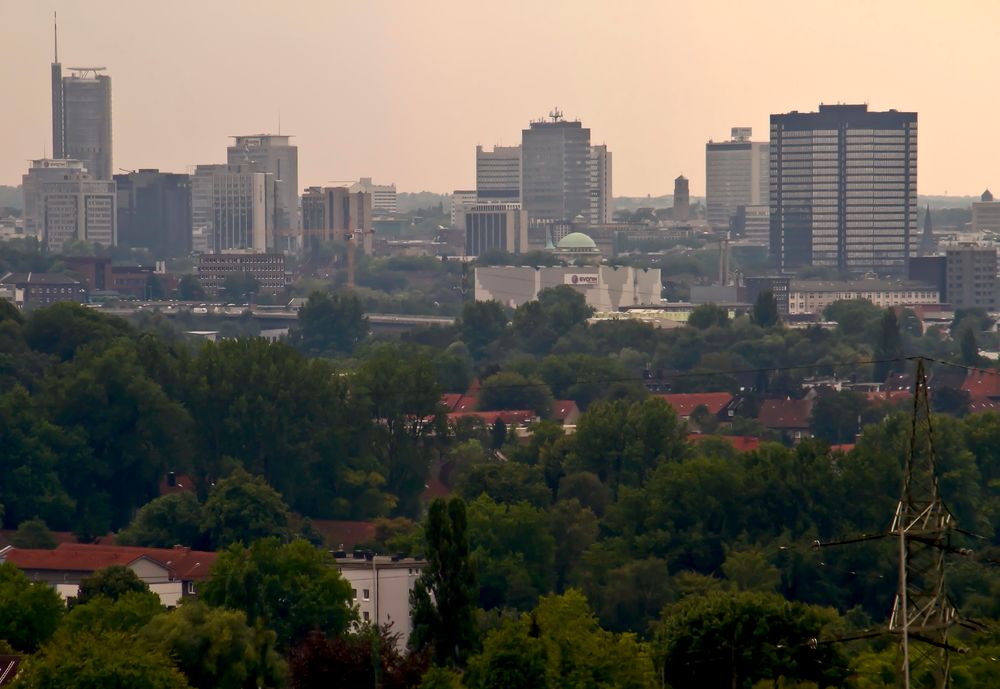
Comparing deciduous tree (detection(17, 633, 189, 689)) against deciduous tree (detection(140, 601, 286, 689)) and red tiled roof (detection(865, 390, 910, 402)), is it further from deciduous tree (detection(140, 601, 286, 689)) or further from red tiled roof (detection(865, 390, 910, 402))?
red tiled roof (detection(865, 390, 910, 402))

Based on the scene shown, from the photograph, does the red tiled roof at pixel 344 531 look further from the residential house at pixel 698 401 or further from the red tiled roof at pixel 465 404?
the residential house at pixel 698 401

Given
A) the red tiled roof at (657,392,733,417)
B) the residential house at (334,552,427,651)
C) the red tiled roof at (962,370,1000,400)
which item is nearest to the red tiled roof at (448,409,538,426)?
the red tiled roof at (657,392,733,417)

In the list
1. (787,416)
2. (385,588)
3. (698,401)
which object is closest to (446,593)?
(385,588)

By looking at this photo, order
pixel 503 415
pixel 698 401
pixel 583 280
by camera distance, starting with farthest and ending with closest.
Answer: pixel 583 280
pixel 698 401
pixel 503 415

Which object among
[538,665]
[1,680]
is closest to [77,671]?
[1,680]

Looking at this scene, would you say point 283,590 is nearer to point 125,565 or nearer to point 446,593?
point 446,593

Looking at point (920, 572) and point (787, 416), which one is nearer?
point (920, 572)

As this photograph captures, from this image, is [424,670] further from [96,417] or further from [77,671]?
[96,417]
